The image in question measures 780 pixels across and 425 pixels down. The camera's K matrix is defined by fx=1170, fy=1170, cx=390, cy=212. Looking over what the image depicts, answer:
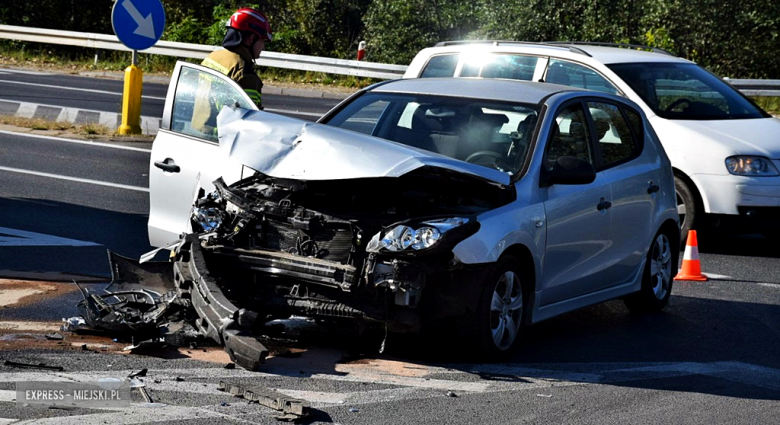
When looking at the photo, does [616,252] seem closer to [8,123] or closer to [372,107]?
[372,107]

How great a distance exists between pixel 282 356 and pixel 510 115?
225cm

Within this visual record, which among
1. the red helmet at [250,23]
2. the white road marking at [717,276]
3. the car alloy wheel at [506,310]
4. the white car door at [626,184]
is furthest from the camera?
the white road marking at [717,276]

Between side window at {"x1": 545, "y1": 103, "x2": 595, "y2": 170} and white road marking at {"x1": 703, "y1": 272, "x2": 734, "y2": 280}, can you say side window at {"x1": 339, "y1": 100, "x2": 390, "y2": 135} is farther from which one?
white road marking at {"x1": 703, "y1": 272, "x2": 734, "y2": 280}

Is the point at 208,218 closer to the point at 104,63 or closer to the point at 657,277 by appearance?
the point at 657,277

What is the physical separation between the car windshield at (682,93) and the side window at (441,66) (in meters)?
1.60

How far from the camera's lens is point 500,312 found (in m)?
6.65

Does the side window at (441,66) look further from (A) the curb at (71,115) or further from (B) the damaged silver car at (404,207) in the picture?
(A) the curb at (71,115)

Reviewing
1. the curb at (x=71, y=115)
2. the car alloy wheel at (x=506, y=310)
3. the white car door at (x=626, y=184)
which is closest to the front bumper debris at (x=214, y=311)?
the car alloy wheel at (x=506, y=310)

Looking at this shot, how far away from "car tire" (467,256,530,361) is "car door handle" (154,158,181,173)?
256cm

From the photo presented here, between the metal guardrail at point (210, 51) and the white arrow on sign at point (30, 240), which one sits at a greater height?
the white arrow on sign at point (30, 240)

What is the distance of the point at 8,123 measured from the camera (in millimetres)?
18031

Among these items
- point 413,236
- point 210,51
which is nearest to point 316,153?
point 413,236

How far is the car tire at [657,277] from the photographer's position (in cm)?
847

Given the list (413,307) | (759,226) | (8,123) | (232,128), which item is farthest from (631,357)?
(8,123)
